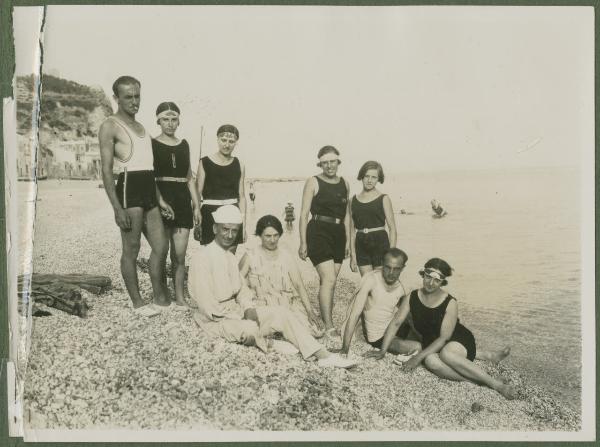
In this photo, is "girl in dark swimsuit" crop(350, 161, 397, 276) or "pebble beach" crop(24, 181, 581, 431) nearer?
"pebble beach" crop(24, 181, 581, 431)

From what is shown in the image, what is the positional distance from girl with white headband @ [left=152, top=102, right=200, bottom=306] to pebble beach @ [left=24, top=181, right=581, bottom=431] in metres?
0.12

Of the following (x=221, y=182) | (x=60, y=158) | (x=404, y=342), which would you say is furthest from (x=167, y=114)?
(x=404, y=342)

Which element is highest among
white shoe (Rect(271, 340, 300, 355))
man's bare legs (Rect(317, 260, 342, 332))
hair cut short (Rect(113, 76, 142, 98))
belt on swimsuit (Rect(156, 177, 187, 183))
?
hair cut short (Rect(113, 76, 142, 98))

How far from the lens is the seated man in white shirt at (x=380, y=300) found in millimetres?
4199

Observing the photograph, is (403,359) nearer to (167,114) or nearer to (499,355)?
(499,355)

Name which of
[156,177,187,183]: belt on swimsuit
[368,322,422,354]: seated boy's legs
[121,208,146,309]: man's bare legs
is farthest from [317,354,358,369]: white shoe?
[156,177,187,183]: belt on swimsuit

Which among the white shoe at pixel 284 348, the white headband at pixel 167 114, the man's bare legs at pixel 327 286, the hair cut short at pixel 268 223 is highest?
the white headband at pixel 167 114

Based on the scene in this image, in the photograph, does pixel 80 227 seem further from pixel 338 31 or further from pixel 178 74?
pixel 338 31

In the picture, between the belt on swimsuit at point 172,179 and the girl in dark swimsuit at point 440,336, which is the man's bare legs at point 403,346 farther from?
the belt on swimsuit at point 172,179

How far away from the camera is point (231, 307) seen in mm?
A: 4145

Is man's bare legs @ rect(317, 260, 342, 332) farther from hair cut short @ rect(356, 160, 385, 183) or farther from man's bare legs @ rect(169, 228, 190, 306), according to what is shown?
man's bare legs @ rect(169, 228, 190, 306)

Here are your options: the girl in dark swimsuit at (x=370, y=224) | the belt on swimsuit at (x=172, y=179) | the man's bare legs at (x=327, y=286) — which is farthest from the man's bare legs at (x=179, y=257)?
the girl in dark swimsuit at (x=370, y=224)

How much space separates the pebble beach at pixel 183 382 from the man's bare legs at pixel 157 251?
0.09 metres

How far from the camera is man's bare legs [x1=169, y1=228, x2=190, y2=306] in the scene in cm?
421
